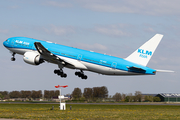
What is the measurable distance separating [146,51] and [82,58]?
12.8 m

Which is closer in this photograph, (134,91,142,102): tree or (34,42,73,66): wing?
(34,42,73,66): wing

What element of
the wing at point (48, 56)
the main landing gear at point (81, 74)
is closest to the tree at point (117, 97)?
the main landing gear at point (81, 74)

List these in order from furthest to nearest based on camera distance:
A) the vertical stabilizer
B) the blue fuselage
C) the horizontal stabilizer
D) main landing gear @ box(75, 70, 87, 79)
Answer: main landing gear @ box(75, 70, 87, 79) < the blue fuselage < the vertical stabilizer < the horizontal stabilizer

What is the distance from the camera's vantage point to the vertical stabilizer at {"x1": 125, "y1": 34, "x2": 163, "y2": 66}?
52562mm

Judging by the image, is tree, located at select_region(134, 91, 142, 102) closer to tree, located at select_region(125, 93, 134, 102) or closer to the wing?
tree, located at select_region(125, 93, 134, 102)

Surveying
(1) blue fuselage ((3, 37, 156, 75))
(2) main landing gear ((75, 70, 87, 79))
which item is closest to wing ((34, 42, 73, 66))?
(1) blue fuselage ((3, 37, 156, 75))

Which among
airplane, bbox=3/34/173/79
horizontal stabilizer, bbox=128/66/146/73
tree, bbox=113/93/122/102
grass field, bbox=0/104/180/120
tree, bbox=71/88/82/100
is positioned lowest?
grass field, bbox=0/104/180/120

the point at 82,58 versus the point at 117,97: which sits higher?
the point at 82,58

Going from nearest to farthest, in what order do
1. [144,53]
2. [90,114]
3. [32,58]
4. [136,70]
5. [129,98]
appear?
[90,114]
[136,70]
[144,53]
[32,58]
[129,98]

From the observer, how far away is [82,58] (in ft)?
186

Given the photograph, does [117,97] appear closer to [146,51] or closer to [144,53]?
[144,53]

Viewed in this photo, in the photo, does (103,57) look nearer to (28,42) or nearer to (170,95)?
(28,42)

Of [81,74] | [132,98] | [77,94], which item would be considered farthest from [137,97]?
[81,74]

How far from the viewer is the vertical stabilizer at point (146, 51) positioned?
5256 cm
